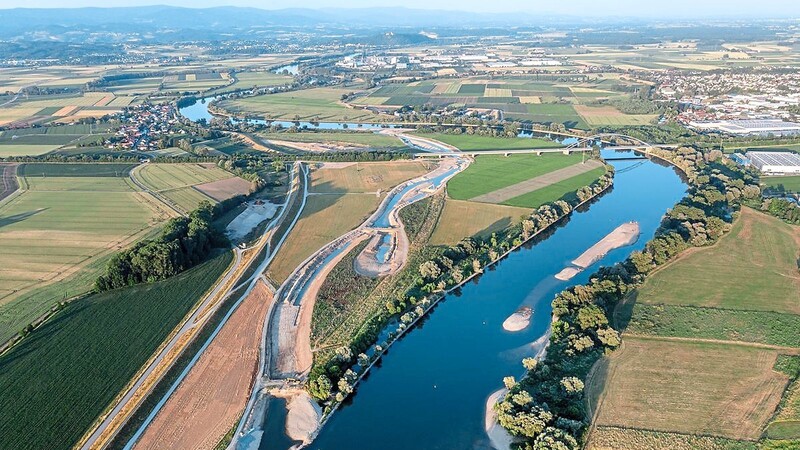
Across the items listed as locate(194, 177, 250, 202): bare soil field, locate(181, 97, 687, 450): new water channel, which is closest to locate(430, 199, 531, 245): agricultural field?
locate(181, 97, 687, 450): new water channel


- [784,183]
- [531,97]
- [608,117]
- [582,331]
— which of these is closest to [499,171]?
[784,183]

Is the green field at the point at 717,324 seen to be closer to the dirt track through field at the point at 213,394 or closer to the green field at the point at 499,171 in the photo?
the dirt track through field at the point at 213,394

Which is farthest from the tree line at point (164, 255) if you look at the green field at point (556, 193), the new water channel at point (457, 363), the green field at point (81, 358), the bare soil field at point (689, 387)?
the bare soil field at point (689, 387)

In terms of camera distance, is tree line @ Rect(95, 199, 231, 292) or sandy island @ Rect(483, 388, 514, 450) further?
tree line @ Rect(95, 199, 231, 292)

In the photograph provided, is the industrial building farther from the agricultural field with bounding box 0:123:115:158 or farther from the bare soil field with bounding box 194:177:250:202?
the agricultural field with bounding box 0:123:115:158

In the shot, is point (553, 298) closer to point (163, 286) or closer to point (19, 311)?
point (163, 286)

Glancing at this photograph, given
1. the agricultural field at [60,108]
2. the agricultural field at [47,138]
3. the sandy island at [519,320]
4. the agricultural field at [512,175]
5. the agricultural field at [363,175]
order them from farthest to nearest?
the agricultural field at [60,108] → the agricultural field at [47,138] → the agricultural field at [363,175] → the agricultural field at [512,175] → the sandy island at [519,320]

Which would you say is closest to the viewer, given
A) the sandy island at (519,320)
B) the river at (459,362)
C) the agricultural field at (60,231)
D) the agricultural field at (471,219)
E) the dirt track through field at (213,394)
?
the dirt track through field at (213,394)
